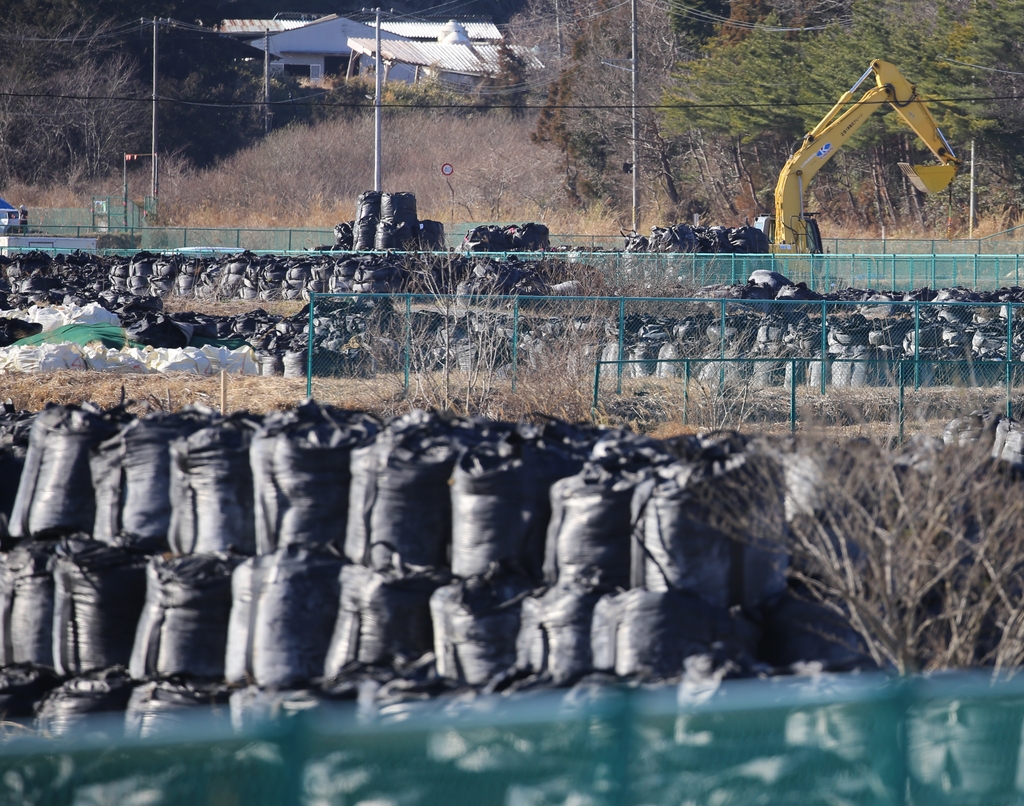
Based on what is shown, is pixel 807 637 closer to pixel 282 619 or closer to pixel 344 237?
pixel 282 619

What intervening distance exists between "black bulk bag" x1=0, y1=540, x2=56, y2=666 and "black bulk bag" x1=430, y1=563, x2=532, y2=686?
245cm

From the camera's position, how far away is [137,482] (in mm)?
7371

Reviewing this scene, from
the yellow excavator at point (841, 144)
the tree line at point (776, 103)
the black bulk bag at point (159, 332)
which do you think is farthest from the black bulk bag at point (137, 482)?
the tree line at point (776, 103)

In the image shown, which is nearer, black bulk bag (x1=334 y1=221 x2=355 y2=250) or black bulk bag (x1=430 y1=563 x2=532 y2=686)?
black bulk bag (x1=430 y1=563 x2=532 y2=686)

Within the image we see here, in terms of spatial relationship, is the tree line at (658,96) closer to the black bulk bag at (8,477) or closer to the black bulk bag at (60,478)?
the black bulk bag at (8,477)

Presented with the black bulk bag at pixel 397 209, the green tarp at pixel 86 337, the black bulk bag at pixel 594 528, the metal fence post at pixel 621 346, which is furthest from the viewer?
the black bulk bag at pixel 397 209

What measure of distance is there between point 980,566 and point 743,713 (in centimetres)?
299

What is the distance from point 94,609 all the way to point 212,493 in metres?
0.96

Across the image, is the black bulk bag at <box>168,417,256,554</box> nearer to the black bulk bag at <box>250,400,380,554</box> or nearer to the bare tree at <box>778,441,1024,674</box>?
the black bulk bag at <box>250,400,380,554</box>

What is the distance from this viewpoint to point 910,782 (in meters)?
2.93

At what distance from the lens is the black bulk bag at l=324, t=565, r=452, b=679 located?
6.02 metres

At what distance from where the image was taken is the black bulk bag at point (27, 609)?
680 centimetres

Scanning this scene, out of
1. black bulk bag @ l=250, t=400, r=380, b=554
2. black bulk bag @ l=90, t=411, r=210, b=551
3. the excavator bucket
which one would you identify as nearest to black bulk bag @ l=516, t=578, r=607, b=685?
black bulk bag @ l=250, t=400, r=380, b=554

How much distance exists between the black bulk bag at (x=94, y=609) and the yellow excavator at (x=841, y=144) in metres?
25.4
